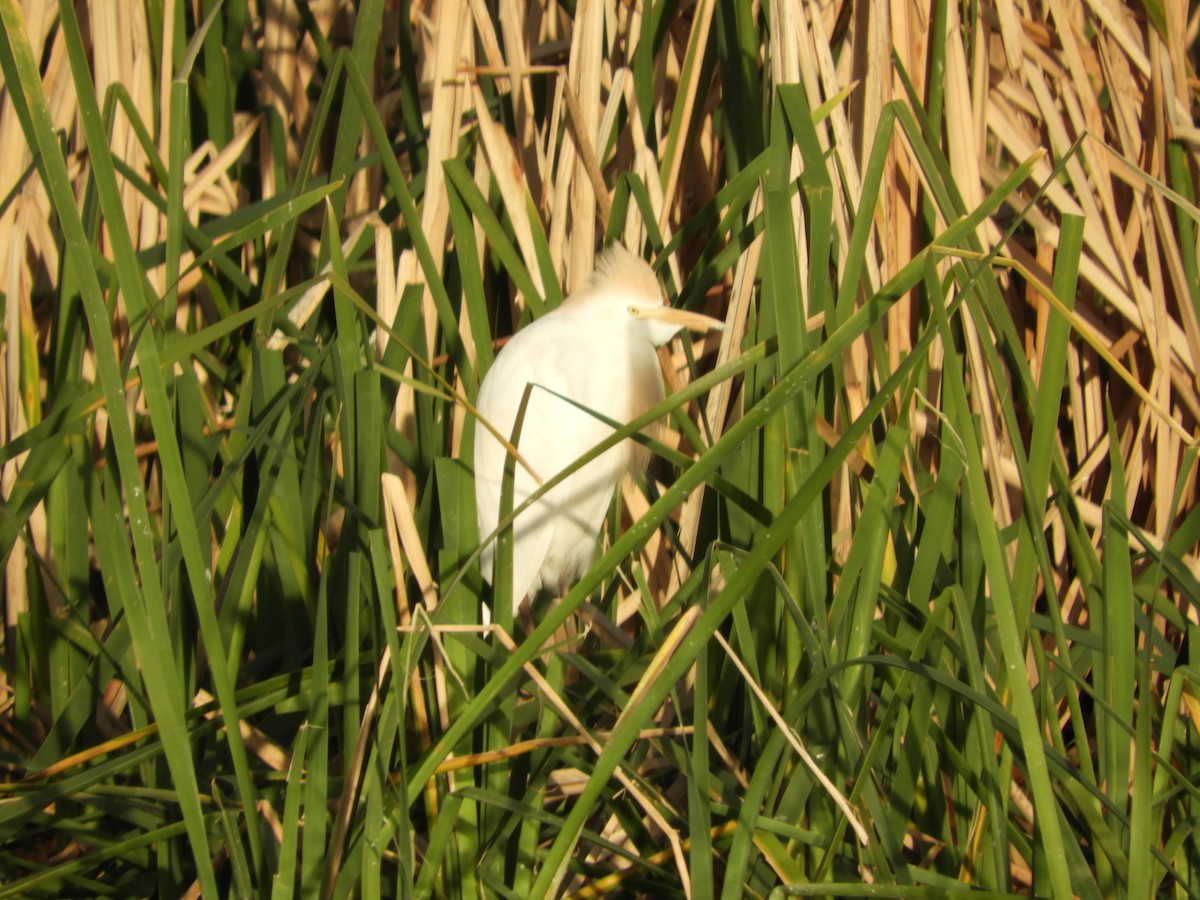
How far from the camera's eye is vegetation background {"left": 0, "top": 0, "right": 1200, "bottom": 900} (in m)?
0.74

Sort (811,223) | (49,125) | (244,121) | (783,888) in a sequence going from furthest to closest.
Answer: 1. (244,121)
2. (811,223)
3. (783,888)
4. (49,125)

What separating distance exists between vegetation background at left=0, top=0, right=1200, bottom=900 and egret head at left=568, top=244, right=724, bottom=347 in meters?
0.04

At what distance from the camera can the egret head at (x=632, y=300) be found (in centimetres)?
115

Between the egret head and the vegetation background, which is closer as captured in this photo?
the vegetation background

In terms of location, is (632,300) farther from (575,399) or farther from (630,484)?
(630,484)

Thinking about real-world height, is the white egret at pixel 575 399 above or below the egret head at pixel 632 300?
below

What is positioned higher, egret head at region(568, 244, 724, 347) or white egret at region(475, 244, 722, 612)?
egret head at region(568, 244, 724, 347)

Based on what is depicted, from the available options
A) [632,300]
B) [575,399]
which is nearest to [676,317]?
[632,300]

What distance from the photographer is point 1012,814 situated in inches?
35.9

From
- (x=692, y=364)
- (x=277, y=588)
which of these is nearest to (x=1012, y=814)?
(x=692, y=364)

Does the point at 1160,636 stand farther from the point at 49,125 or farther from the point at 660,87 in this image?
the point at 49,125

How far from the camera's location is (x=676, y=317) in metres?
1.15

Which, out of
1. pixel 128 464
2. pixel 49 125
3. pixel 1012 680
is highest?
pixel 49 125

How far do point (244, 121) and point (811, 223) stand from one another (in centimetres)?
77
